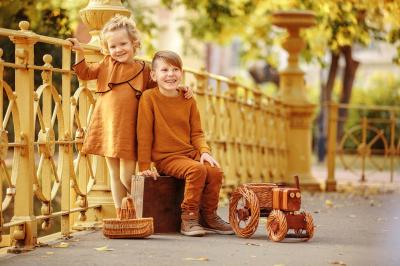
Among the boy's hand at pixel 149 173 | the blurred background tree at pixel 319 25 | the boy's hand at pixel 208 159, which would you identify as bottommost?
the boy's hand at pixel 149 173

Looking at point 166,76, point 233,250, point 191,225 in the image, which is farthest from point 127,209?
point 166,76

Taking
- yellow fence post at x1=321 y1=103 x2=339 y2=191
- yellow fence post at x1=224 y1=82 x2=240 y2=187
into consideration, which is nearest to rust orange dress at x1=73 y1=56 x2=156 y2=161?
yellow fence post at x1=224 y1=82 x2=240 y2=187

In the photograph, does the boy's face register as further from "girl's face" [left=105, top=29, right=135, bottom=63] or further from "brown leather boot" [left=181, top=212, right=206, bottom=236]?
"brown leather boot" [left=181, top=212, right=206, bottom=236]

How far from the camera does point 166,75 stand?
289 inches

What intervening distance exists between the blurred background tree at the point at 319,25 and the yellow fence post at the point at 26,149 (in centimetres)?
862

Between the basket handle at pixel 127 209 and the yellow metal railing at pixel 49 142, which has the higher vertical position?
the yellow metal railing at pixel 49 142

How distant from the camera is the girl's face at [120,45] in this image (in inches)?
290

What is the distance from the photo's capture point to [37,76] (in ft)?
37.5

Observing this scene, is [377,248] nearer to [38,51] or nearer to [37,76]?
[38,51]

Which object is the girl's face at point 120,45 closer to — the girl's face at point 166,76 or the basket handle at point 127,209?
the girl's face at point 166,76

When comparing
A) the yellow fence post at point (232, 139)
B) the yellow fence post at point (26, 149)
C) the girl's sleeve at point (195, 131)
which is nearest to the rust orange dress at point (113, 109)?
the girl's sleeve at point (195, 131)

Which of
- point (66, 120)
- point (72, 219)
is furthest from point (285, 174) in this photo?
point (66, 120)

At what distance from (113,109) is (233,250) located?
4.64 feet

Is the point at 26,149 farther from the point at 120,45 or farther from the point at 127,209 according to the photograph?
the point at 120,45
